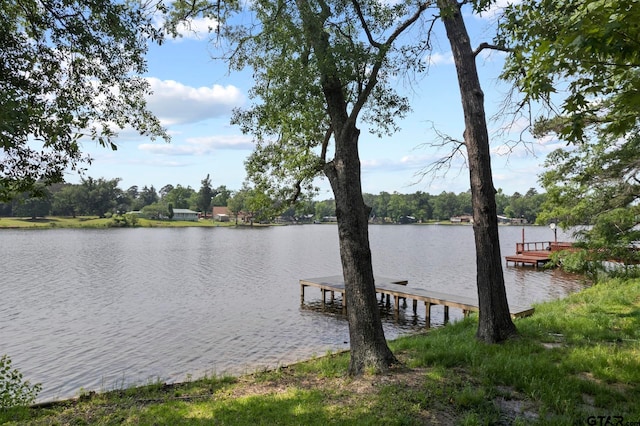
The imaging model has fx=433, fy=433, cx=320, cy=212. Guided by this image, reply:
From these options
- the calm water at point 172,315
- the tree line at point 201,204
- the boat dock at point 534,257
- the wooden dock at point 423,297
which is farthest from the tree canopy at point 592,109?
the tree line at point 201,204

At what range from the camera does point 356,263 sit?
6.84 m

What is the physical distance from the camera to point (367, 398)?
5.52m

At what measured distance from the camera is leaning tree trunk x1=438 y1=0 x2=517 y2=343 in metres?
7.62

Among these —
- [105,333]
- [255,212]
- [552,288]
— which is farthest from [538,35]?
[552,288]

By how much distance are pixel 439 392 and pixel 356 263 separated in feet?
7.29

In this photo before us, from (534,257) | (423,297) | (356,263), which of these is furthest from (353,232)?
(534,257)

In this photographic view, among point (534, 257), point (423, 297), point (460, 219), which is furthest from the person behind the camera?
point (460, 219)

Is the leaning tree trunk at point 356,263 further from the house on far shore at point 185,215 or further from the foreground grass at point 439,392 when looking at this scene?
the house on far shore at point 185,215

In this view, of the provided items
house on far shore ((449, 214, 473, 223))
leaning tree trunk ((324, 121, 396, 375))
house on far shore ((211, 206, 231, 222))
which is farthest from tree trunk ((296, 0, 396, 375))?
house on far shore ((449, 214, 473, 223))

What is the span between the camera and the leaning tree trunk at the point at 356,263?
6.80 meters

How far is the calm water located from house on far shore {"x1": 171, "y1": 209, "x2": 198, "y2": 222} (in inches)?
3555

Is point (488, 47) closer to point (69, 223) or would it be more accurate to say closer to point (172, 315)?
point (172, 315)

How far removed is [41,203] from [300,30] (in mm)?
108339

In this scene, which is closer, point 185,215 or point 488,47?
point 488,47
